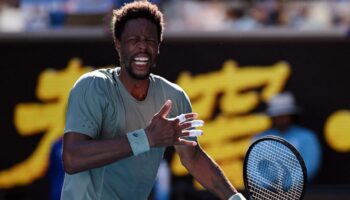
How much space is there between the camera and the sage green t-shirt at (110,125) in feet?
14.0

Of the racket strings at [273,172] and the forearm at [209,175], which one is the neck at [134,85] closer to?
the forearm at [209,175]

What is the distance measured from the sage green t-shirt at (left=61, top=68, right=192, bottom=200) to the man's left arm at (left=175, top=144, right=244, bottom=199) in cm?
21

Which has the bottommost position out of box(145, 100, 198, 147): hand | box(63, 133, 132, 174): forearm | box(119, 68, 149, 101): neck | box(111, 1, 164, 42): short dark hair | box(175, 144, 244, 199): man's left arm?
box(175, 144, 244, 199): man's left arm

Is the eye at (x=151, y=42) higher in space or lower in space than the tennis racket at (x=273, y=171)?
higher

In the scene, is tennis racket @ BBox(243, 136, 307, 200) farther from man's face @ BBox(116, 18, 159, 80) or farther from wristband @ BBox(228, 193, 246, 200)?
man's face @ BBox(116, 18, 159, 80)

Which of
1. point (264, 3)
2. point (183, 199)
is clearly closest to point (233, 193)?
point (183, 199)

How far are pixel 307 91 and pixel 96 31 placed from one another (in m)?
2.24

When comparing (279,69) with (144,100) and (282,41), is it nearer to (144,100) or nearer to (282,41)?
(282,41)

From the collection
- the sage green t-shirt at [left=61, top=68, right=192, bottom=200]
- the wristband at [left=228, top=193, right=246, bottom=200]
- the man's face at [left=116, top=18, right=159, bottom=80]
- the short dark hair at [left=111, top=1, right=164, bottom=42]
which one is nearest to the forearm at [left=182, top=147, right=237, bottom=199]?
the wristband at [left=228, top=193, right=246, bottom=200]

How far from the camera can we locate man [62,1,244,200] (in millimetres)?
4098

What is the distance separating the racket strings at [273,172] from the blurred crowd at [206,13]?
513cm

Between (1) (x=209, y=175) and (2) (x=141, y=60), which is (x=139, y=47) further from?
(1) (x=209, y=175)

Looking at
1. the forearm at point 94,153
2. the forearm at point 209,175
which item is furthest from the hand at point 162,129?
the forearm at point 209,175

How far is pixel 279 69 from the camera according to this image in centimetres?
941
